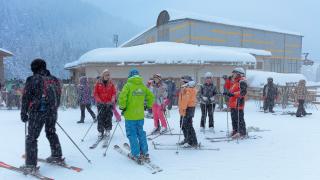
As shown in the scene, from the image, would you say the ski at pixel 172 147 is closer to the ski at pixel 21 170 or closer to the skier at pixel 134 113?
the skier at pixel 134 113

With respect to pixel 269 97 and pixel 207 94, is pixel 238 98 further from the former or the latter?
pixel 269 97

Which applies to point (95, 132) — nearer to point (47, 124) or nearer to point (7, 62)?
point (47, 124)

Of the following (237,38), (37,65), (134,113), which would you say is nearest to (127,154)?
(134,113)

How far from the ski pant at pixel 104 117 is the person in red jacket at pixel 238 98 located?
3.20 metres

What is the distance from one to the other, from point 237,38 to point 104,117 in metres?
31.3

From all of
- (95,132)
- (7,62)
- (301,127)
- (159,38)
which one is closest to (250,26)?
(159,38)

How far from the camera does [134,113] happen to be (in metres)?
6.64

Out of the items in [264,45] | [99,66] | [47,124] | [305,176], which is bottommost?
[305,176]

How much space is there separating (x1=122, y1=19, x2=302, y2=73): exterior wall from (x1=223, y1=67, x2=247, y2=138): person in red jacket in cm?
2451

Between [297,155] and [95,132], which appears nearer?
[297,155]

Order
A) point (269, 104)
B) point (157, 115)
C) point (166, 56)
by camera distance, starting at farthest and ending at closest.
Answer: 1. point (166, 56)
2. point (269, 104)
3. point (157, 115)

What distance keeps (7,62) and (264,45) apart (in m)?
50.2

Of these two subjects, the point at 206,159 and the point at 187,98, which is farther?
the point at 187,98

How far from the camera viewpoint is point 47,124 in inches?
241
